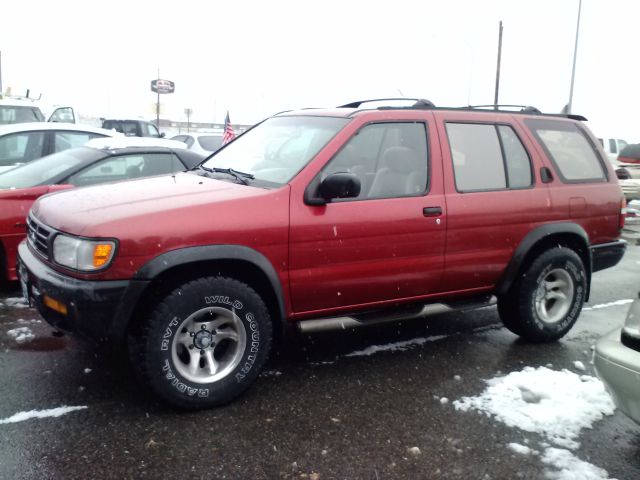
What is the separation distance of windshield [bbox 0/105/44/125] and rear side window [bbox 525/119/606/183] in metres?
10.8

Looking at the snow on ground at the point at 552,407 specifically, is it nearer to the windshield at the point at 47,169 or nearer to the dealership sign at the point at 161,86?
the windshield at the point at 47,169

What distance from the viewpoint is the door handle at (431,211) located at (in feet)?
13.1

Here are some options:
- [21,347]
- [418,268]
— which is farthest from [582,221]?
[21,347]

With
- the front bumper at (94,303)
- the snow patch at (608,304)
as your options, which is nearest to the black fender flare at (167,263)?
the front bumper at (94,303)

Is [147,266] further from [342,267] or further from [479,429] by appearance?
[479,429]

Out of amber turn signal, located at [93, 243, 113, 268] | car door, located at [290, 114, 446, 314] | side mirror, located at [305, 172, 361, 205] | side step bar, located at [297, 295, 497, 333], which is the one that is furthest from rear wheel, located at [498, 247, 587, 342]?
amber turn signal, located at [93, 243, 113, 268]

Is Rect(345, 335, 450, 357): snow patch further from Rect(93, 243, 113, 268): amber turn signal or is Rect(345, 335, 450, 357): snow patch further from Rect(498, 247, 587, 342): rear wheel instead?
Rect(93, 243, 113, 268): amber turn signal

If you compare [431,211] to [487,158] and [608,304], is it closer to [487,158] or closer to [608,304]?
[487,158]

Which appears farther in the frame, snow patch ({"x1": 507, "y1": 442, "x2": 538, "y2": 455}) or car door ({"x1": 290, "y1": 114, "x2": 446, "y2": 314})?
car door ({"x1": 290, "y1": 114, "x2": 446, "y2": 314})

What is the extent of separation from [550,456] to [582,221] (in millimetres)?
2401

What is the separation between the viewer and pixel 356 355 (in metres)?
4.45

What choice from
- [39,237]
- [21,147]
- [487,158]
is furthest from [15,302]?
[487,158]

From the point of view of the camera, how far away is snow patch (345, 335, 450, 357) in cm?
450

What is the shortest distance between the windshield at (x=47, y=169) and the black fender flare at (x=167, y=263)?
2.96 meters
